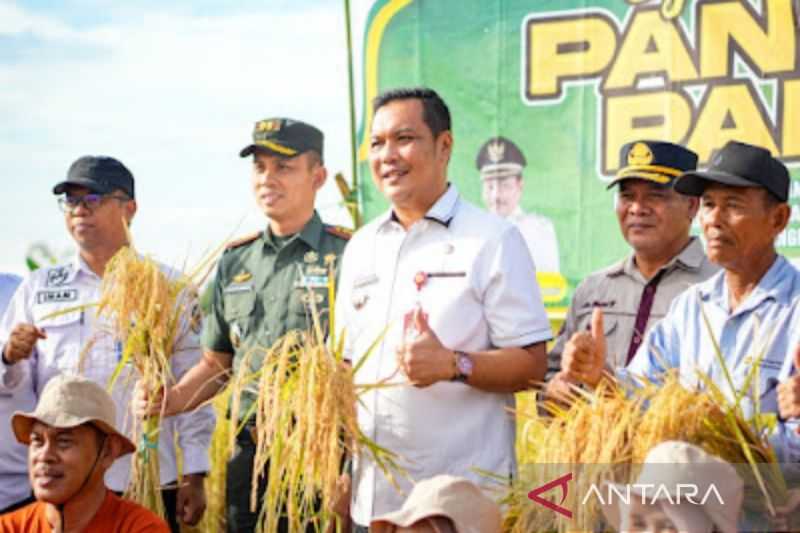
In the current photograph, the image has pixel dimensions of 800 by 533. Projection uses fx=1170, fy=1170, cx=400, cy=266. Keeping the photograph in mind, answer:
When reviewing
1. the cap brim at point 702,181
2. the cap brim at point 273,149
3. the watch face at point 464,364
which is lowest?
the watch face at point 464,364

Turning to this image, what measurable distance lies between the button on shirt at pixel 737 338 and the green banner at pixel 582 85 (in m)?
1.74

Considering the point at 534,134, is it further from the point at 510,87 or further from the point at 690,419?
the point at 690,419

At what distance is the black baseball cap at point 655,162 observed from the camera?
13.9ft

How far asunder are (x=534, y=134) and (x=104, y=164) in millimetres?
2014

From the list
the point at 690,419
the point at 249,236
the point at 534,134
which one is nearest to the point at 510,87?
the point at 534,134

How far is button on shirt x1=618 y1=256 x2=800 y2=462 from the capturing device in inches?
127

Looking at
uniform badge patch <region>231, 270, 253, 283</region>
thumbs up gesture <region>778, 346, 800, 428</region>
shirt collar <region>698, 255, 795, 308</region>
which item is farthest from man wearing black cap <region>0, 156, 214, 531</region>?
thumbs up gesture <region>778, 346, 800, 428</region>

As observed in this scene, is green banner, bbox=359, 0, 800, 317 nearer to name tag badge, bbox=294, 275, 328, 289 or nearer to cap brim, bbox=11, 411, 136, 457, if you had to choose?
name tag badge, bbox=294, 275, 328, 289

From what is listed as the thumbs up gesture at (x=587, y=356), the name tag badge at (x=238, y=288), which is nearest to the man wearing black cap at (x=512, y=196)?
the name tag badge at (x=238, y=288)

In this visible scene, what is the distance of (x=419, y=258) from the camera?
3787mm

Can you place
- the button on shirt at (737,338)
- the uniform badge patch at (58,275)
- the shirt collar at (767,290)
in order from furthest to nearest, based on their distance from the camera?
the uniform badge patch at (58,275), the shirt collar at (767,290), the button on shirt at (737,338)

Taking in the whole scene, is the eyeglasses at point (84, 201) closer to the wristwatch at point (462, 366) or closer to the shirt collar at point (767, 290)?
the wristwatch at point (462, 366)

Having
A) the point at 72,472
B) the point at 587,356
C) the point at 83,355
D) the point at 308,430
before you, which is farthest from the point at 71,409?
the point at 587,356

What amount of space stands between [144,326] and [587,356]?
6.25 feet
